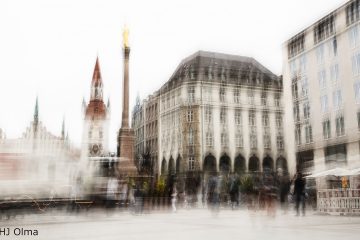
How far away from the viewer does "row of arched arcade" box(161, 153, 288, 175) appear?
41781 millimetres

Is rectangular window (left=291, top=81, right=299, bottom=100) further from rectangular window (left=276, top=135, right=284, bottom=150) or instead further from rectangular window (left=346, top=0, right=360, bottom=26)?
rectangular window (left=346, top=0, right=360, bottom=26)

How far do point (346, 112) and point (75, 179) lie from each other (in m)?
19.8

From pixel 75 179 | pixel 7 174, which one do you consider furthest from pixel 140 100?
pixel 7 174

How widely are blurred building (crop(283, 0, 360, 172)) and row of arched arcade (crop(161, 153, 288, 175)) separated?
396 centimetres

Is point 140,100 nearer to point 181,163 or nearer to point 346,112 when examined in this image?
point 181,163

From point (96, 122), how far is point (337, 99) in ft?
292

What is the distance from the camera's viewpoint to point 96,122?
377 ft

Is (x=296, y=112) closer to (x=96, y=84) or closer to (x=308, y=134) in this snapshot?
(x=308, y=134)

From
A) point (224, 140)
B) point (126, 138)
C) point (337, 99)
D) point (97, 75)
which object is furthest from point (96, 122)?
point (337, 99)

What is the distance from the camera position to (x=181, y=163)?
50.4 m

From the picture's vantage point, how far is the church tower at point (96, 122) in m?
107

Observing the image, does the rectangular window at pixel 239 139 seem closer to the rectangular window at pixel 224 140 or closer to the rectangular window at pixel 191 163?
the rectangular window at pixel 224 140

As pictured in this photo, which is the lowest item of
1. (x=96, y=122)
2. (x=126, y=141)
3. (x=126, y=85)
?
(x=126, y=141)

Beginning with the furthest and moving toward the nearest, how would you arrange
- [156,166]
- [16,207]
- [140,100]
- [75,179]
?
[140,100]
[156,166]
[75,179]
[16,207]
